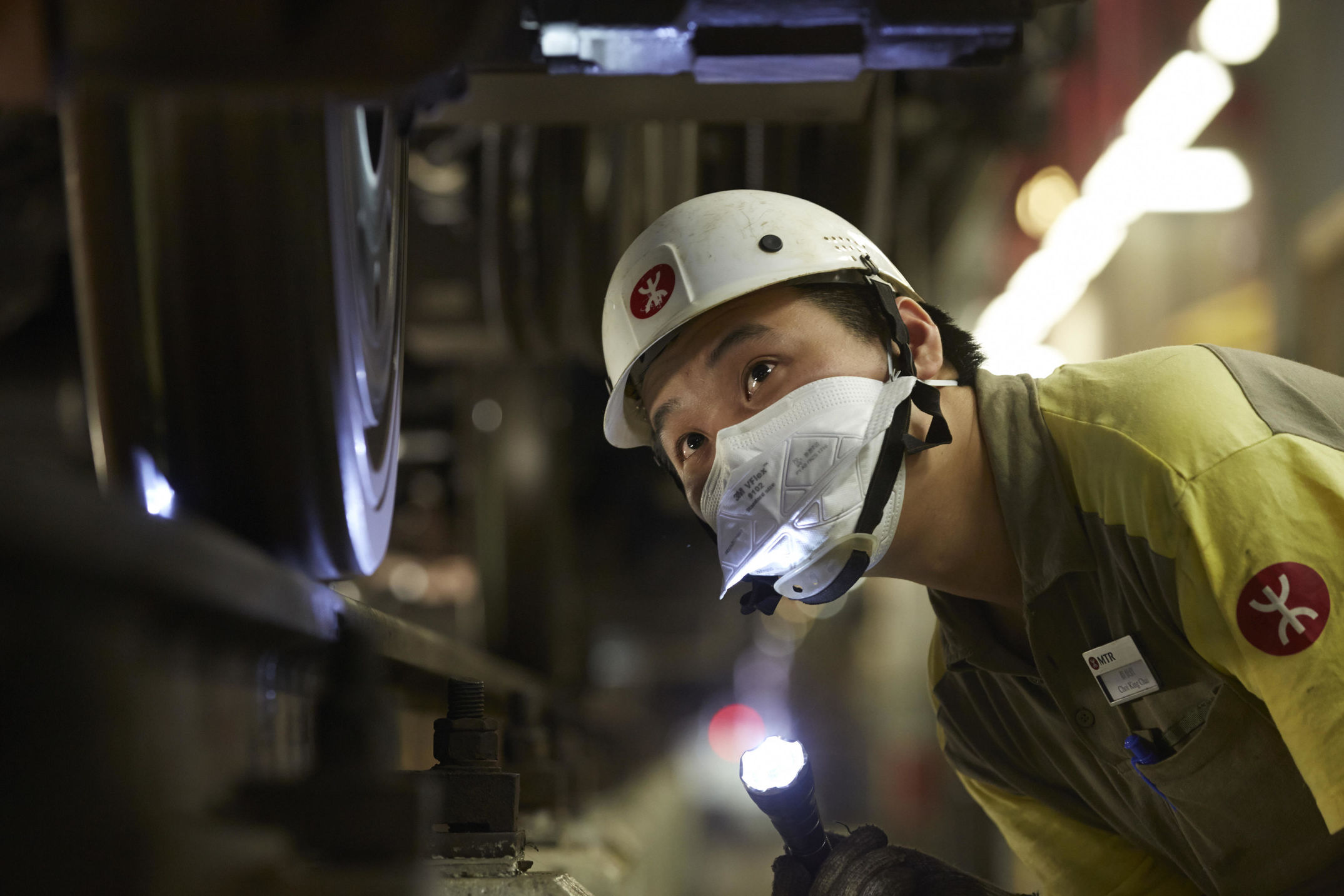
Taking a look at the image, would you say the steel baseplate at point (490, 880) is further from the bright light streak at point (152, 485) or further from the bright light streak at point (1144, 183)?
the bright light streak at point (1144, 183)

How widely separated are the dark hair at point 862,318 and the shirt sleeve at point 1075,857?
0.86 m

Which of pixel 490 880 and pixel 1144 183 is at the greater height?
pixel 1144 183

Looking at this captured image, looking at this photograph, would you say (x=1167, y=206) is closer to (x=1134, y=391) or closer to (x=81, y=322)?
(x=1134, y=391)

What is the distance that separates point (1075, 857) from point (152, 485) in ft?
5.57

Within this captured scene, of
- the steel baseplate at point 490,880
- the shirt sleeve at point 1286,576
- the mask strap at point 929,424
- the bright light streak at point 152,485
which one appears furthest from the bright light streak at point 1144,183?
the bright light streak at point 152,485

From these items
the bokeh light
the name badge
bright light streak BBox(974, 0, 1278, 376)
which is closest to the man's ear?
the name badge

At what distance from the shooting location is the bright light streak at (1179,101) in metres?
3.69

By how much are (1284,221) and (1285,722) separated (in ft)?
13.5

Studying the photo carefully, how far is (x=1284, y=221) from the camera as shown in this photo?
4504mm

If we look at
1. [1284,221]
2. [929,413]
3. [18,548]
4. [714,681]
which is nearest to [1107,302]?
[1284,221]

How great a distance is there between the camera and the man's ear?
1.67 m

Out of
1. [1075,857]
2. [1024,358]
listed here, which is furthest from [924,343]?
[1024,358]

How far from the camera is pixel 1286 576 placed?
1110 millimetres

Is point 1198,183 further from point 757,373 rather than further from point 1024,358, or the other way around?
point 757,373
